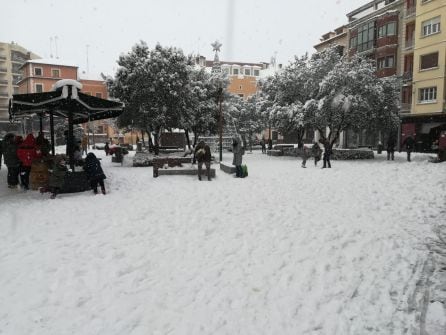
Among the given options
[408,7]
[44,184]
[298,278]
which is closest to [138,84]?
[44,184]

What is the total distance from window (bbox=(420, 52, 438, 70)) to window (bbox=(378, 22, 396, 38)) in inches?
220

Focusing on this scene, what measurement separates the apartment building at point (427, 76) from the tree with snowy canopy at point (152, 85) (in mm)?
20887

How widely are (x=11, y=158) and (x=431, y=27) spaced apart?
109 feet

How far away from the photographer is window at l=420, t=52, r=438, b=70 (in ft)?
97.6

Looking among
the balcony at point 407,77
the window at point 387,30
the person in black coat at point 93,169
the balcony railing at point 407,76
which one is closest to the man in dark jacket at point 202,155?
the person in black coat at point 93,169

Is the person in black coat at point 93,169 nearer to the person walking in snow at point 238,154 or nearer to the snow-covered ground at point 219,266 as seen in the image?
the snow-covered ground at point 219,266

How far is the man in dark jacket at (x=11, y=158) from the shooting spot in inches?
441

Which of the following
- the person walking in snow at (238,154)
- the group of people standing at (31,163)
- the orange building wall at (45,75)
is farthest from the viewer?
the orange building wall at (45,75)

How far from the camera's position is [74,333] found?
12.0ft

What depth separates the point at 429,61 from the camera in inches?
1194

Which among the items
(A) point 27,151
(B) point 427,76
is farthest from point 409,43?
(A) point 27,151

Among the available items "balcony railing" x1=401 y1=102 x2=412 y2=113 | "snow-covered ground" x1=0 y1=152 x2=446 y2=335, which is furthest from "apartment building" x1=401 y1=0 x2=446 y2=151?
"snow-covered ground" x1=0 y1=152 x2=446 y2=335

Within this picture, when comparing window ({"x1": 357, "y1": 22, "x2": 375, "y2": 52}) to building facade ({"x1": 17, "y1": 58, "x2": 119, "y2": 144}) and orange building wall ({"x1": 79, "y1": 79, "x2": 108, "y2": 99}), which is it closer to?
building facade ({"x1": 17, "y1": 58, "x2": 119, "y2": 144})

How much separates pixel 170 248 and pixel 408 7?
3722 centimetres
